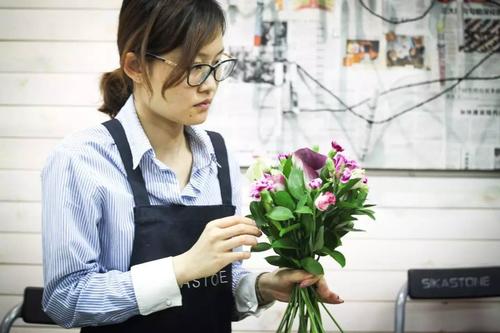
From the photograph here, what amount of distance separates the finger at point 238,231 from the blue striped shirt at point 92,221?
0.57 ft

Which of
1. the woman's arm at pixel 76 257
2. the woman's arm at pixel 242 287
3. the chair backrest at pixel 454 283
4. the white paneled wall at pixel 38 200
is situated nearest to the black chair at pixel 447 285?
the chair backrest at pixel 454 283

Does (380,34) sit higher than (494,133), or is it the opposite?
Result: (380,34)

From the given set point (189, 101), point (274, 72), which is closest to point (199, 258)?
point (189, 101)

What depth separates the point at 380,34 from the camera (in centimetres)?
232

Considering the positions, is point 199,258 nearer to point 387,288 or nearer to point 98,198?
point 98,198

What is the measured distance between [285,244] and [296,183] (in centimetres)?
11

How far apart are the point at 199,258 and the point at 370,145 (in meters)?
1.54

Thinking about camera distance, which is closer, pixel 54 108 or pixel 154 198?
pixel 154 198

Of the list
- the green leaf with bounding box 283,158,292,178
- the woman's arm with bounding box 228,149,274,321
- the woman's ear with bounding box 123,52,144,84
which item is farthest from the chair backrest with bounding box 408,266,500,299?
the woman's ear with bounding box 123,52,144,84

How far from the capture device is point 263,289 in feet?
3.80

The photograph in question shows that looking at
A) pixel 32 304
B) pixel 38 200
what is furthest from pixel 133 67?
pixel 38 200

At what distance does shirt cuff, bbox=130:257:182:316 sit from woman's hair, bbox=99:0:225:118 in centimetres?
32

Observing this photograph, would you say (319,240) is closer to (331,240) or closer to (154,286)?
(331,240)

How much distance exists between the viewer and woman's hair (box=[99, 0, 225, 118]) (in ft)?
3.26
